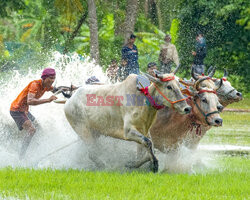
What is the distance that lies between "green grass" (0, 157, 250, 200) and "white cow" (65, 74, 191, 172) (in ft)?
2.11

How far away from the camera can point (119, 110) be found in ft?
27.4

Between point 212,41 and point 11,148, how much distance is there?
58.2 ft

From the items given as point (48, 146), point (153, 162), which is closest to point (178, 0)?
point (48, 146)

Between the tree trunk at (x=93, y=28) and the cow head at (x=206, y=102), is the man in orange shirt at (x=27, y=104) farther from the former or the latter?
the tree trunk at (x=93, y=28)

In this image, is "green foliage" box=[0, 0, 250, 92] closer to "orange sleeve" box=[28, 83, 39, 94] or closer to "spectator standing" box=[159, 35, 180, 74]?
"spectator standing" box=[159, 35, 180, 74]

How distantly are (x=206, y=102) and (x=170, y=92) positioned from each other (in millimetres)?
628

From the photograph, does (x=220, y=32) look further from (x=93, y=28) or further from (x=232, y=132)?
(x=232, y=132)

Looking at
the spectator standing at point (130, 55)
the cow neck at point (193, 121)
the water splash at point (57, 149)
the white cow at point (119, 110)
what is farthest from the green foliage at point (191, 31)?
the cow neck at point (193, 121)

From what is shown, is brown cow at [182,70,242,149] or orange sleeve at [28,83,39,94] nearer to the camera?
brown cow at [182,70,242,149]

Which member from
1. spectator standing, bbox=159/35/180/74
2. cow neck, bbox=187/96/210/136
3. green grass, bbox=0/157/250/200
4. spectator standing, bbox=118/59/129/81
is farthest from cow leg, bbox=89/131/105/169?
spectator standing, bbox=159/35/180/74

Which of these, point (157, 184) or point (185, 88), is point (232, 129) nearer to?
point (185, 88)

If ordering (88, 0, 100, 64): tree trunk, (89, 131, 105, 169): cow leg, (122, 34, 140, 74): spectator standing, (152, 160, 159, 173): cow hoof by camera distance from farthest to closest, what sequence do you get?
1. (88, 0, 100, 64): tree trunk
2. (122, 34, 140, 74): spectator standing
3. (89, 131, 105, 169): cow leg
4. (152, 160, 159, 173): cow hoof

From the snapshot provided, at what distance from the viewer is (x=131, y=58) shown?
14164 millimetres

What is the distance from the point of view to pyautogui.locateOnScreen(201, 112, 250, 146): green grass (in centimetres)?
1359
